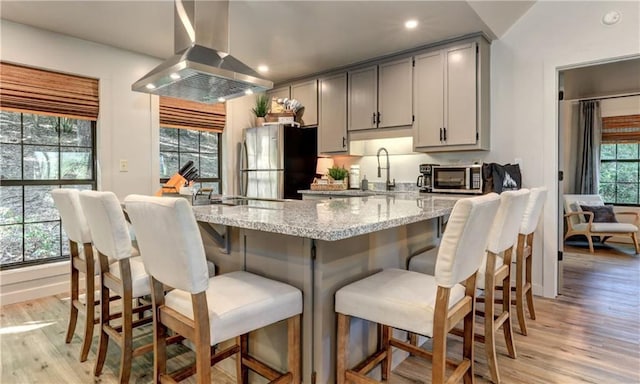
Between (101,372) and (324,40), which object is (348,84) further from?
(101,372)

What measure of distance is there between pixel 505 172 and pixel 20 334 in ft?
13.2

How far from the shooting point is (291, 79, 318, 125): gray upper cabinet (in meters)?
4.77

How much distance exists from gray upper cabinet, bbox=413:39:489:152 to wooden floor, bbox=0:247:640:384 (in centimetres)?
166

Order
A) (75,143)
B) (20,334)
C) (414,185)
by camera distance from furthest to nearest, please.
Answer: (414,185) < (75,143) < (20,334)

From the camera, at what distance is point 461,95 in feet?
11.5

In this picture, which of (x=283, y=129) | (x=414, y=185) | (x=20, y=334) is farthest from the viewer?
(x=283, y=129)

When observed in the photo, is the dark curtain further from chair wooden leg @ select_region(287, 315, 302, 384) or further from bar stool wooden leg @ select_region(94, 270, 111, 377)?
bar stool wooden leg @ select_region(94, 270, 111, 377)

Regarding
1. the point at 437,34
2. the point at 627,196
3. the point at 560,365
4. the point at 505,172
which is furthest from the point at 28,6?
the point at 627,196

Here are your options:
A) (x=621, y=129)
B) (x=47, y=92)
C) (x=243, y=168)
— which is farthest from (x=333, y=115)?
(x=621, y=129)

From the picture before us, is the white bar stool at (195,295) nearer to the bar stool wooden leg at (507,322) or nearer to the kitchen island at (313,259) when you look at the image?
the kitchen island at (313,259)

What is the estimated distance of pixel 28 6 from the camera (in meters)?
2.89

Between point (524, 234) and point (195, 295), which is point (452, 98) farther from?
point (195, 295)

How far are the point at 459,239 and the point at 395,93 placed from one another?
302cm

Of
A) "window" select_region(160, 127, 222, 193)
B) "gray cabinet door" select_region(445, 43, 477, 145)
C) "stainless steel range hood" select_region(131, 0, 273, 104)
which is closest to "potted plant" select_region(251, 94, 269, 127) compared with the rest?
"window" select_region(160, 127, 222, 193)
